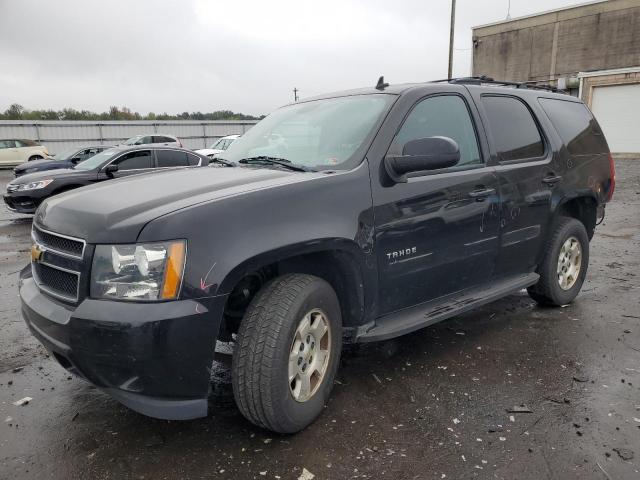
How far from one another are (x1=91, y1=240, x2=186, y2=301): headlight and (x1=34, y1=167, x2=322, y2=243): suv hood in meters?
0.07

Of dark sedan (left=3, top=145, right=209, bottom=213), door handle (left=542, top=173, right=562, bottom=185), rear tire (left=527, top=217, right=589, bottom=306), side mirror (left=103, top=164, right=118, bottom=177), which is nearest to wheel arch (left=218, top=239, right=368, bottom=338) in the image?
door handle (left=542, top=173, right=562, bottom=185)

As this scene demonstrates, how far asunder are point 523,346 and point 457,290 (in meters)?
0.79

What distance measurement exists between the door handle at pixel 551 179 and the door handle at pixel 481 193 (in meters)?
0.75

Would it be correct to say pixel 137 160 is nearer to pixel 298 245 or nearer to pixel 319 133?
pixel 319 133

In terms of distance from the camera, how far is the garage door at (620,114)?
23.6 meters

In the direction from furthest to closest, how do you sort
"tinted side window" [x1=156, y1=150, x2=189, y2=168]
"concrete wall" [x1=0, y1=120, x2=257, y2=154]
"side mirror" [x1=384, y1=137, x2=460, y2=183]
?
"concrete wall" [x1=0, y1=120, x2=257, y2=154] → "tinted side window" [x1=156, y1=150, x2=189, y2=168] → "side mirror" [x1=384, y1=137, x2=460, y2=183]

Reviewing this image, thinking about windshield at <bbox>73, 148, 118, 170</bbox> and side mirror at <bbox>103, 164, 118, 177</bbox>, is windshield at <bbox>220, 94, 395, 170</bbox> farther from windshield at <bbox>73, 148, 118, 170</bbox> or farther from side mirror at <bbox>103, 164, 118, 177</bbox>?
windshield at <bbox>73, 148, 118, 170</bbox>

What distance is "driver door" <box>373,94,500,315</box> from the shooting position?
292 centimetres

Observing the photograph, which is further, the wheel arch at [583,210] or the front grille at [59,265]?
the wheel arch at [583,210]

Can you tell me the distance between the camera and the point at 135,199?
8.07 feet

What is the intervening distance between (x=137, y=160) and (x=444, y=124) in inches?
322

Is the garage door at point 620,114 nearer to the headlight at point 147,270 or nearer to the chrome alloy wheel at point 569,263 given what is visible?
the chrome alloy wheel at point 569,263

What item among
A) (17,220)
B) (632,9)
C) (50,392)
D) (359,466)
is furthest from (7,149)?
(632,9)

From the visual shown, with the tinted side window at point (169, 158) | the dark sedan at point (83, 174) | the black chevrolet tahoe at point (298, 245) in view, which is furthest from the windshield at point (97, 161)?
the black chevrolet tahoe at point (298, 245)
